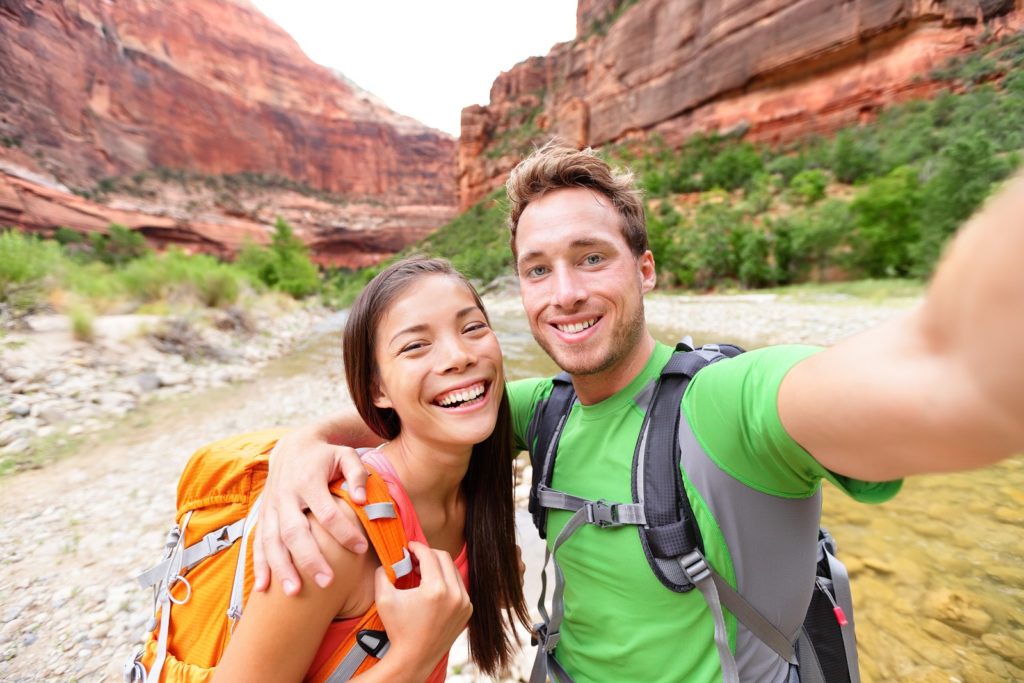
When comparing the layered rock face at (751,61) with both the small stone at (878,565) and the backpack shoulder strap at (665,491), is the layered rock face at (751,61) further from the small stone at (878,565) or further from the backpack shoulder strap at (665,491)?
the backpack shoulder strap at (665,491)

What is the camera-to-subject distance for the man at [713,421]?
43 centimetres

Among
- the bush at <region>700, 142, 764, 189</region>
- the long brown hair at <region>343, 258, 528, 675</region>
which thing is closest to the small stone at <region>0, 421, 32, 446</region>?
the long brown hair at <region>343, 258, 528, 675</region>

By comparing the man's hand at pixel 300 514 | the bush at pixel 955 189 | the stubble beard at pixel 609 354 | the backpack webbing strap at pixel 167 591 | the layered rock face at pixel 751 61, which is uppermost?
the layered rock face at pixel 751 61

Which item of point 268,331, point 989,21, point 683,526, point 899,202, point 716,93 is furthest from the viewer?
point 716,93

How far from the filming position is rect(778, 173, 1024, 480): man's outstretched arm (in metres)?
0.36

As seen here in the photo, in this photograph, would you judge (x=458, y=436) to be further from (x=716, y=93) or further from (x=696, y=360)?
(x=716, y=93)

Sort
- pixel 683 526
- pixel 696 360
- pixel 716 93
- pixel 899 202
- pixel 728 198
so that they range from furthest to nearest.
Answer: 1. pixel 716 93
2. pixel 728 198
3. pixel 899 202
4. pixel 696 360
5. pixel 683 526

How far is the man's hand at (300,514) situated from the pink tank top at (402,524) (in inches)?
3.3

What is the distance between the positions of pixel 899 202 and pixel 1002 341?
18.4 metres

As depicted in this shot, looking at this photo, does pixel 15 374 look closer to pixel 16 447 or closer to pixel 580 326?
pixel 16 447

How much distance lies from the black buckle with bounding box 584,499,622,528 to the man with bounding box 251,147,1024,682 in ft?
0.14

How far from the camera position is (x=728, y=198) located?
23609mm

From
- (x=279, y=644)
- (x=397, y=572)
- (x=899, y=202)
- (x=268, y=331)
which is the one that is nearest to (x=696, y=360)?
(x=397, y=572)

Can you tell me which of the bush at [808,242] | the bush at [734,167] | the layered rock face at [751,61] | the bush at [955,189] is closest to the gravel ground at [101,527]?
the bush at [955,189]
